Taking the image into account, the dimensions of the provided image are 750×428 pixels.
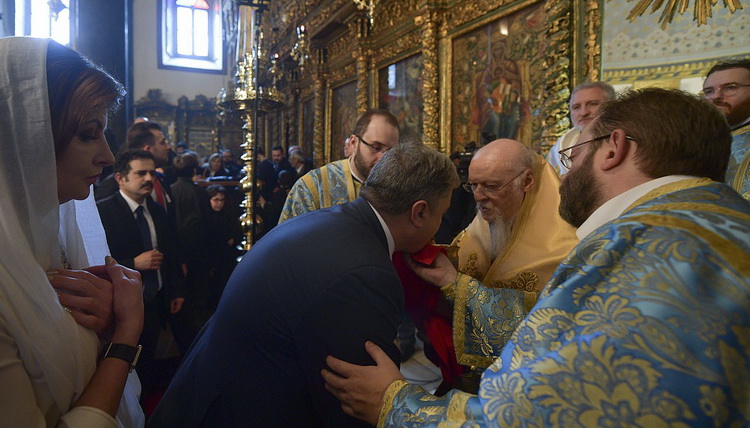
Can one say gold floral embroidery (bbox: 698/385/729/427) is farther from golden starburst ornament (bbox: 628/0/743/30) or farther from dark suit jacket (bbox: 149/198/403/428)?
golden starburst ornament (bbox: 628/0/743/30)

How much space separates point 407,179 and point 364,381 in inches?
27.3

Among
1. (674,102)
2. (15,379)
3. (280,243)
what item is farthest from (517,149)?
(15,379)

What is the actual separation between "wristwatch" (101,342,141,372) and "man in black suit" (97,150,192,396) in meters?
1.88

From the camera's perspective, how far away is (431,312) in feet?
6.94

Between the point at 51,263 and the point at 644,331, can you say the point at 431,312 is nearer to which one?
the point at 644,331

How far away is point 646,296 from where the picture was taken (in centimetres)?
87

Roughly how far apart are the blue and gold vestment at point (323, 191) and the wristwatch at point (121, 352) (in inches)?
80.2

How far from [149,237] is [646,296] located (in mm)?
2968

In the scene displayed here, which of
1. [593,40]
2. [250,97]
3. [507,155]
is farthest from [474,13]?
[507,155]

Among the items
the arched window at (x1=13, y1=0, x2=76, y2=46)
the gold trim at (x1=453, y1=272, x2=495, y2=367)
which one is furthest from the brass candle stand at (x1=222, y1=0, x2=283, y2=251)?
the arched window at (x1=13, y1=0, x2=76, y2=46)

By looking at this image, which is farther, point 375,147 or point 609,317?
point 375,147

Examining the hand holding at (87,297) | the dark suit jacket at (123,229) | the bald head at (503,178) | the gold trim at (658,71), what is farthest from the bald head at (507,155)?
the gold trim at (658,71)

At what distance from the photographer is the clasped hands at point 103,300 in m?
1.11

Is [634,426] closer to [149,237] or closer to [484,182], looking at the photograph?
[484,182]
